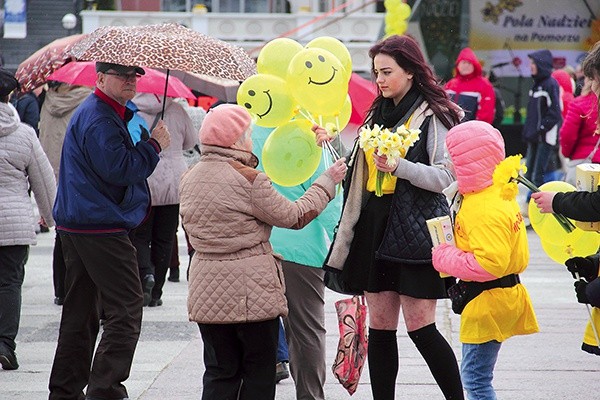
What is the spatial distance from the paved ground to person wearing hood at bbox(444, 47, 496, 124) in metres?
6.02

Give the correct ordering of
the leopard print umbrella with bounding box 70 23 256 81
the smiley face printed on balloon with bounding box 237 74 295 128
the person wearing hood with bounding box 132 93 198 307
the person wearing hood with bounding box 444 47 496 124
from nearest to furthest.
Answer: the smiley face printed on balloon with bounding box 237 74 295 128, the leopard print umbrella with bounding box 70 23 256 81, the person wearing hood with bounding box 132 93 198 307, the person wearing hood with bounding box 444 47 496 124

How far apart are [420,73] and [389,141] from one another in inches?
22.4

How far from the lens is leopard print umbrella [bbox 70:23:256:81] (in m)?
6.23

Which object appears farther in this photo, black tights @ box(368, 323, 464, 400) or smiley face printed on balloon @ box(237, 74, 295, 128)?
smiley face printed on balloon @ box(237, 74, 295, 128)

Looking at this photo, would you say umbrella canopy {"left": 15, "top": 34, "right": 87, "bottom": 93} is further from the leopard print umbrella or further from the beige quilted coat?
the beige quilted coat

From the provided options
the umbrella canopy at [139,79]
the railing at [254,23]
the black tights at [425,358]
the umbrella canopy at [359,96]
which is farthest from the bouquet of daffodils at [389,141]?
the railing at [254,23]

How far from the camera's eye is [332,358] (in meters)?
8.16

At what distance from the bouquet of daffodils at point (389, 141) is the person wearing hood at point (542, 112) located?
10.9 m

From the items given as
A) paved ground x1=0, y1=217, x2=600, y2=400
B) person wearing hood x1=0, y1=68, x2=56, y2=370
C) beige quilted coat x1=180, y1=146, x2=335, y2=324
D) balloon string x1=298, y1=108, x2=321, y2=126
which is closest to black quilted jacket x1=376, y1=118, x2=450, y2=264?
beige quilted coat x1=180, y1=146, x2=335, y2=324

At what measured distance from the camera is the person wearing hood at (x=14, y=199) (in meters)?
7.63

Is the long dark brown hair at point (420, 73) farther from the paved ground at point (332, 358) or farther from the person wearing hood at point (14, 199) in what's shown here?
the person wearing hood at point (14, 199)

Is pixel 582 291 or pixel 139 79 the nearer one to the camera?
pixel 582 291

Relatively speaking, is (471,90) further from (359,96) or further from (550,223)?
(550,223)

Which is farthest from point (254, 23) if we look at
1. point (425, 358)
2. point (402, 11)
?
point (425, 358)
